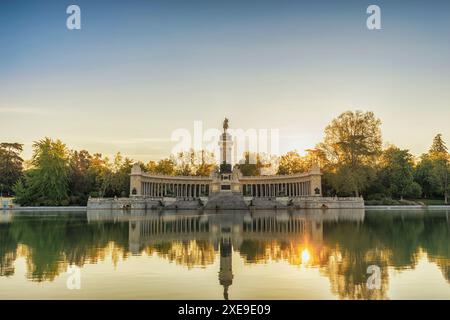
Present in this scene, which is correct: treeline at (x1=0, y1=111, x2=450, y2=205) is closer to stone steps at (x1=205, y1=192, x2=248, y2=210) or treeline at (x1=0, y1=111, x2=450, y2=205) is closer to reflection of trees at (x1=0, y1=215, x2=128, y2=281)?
stone steps at (x1=205, y1=192, x2=248, y2=210)

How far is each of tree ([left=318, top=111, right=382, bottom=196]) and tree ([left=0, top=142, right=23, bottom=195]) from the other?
6224 cm

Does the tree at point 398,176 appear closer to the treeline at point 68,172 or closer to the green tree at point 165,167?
the treeline at point 68,172

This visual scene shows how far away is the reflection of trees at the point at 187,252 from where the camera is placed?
16.0 meters

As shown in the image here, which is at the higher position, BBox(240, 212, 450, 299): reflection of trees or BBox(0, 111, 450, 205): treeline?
BBox(0, 111, 450, 205): treeline

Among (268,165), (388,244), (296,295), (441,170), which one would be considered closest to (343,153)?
(441,170)

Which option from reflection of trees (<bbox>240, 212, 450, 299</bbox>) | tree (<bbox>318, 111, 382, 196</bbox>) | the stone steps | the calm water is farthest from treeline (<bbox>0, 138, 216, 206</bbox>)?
reflection of trees (<bbox>240, 212, 450, 299</bbox>)

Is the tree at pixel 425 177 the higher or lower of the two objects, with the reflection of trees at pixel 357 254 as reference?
higher

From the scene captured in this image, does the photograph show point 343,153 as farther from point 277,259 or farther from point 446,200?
point 277,259

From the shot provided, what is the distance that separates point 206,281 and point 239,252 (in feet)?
18.5

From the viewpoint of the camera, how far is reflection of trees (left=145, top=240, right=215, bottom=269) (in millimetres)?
16016

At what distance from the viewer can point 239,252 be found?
18.2 m

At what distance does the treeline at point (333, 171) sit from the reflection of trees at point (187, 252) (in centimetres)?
4981

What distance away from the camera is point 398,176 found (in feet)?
249

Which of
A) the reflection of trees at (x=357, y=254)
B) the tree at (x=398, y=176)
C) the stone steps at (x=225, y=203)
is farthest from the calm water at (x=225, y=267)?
the tree at (x=398, y=176)
